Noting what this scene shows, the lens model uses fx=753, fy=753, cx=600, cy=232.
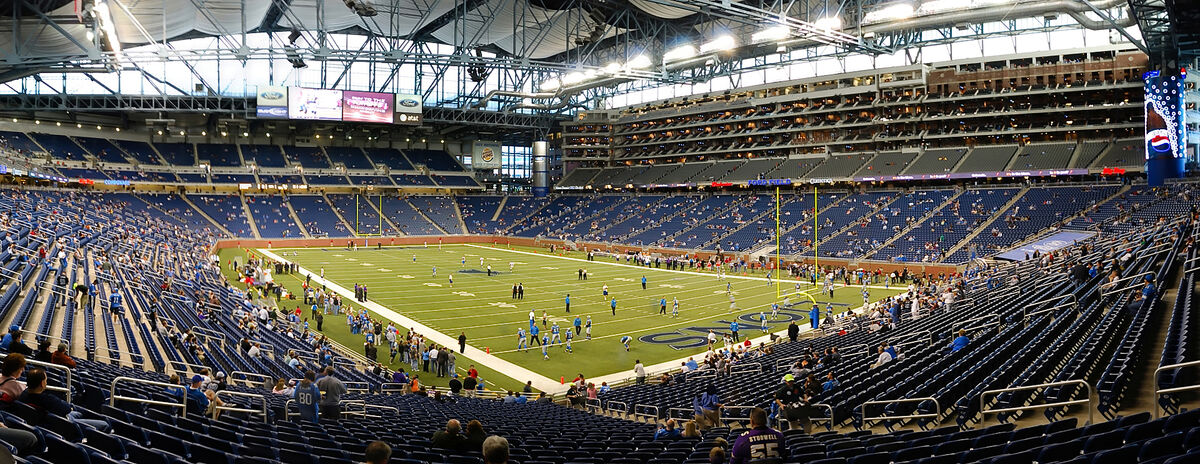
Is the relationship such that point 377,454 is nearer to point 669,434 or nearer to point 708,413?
point 669,434

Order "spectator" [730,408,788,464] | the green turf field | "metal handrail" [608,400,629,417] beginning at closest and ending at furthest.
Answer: "spectator" [730,408,788,464] → "metal handrail" [608,400,629,417] → the green turf field

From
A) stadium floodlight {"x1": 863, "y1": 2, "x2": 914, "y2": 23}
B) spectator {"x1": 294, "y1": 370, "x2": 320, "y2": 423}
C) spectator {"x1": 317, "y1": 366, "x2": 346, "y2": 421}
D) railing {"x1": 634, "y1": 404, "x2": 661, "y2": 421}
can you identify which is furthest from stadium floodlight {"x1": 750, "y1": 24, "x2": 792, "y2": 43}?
spectator {"x1": 294, "y1": 370, "x2": 320, "y2": 423}

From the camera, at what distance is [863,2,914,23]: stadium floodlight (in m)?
35.8

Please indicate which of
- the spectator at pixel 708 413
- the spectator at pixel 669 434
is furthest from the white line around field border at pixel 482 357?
the spectator at pixel 669 434

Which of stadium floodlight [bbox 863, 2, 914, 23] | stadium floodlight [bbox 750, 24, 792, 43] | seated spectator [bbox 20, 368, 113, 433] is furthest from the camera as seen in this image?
stadium floodlight [bbox 863, 2, 914, 23]

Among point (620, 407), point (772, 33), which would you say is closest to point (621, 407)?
point (620, 407)

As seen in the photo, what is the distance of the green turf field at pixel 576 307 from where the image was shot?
26.8 metres

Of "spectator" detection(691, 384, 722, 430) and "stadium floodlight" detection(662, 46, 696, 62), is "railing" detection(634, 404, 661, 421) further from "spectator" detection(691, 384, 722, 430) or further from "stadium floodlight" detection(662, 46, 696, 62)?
"stadium floodlight" detection(662, 46, 696, 62)

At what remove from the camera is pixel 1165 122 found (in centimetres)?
3822

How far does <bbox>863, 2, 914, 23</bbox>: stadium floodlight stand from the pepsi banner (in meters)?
13.1

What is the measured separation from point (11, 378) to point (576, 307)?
3065cm

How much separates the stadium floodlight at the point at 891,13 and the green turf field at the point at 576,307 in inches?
559

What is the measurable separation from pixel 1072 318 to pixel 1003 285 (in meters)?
13.0

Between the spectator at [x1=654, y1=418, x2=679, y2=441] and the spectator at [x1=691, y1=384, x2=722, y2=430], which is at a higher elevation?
the spectator at [x1=654, y1=418, x2=679, y2=441]
